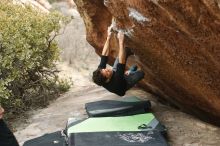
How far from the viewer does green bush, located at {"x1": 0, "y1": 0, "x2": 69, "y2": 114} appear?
1000 cm

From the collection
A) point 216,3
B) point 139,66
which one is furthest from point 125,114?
point 216,3

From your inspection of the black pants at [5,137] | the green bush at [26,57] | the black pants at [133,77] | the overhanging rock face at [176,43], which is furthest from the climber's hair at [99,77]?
the black pants at [5,137]

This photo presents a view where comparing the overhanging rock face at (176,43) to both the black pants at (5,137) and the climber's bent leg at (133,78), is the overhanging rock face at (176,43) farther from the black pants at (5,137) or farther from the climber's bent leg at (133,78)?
the black pants at (5,137)

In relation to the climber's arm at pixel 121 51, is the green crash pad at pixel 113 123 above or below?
below

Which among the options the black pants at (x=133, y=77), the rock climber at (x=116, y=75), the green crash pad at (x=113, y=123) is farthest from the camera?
the black pants at (x=133, y=77)

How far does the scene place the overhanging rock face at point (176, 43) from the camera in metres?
5.24

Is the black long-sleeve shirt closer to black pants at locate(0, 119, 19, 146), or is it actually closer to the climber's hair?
the climber's hair

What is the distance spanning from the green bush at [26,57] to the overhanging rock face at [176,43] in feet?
6.02

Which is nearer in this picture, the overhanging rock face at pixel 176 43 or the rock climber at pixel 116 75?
the overhanging rock face at pixel 176 43

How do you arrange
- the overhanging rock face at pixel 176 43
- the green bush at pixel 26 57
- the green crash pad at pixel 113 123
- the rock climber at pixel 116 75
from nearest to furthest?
the overhanging rock face at pixel 176 43 < the green crash pad at pixel 113 123 < the rock climber at pixel 116 75 < the green bush at pixel 26 57

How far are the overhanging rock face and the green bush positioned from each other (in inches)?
72.3

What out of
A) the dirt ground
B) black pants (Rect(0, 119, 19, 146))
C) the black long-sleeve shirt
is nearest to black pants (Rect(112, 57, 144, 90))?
the black long-sleeve shirt

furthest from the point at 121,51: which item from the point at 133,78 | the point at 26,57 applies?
the point at 26,57

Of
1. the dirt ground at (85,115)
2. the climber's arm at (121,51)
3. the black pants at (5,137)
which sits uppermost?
the climber's arm at (121,51)
